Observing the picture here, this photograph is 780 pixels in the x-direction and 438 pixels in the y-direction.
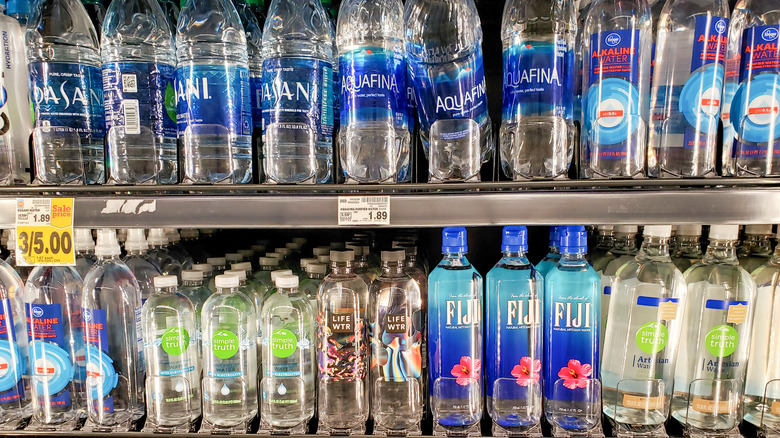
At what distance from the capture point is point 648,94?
1.04 meters

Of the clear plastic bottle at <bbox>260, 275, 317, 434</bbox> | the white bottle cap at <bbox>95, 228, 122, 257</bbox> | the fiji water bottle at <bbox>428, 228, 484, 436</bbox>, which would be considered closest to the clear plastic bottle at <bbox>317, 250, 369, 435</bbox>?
the clear plastic bottle at <bbox>260, 275, 317, 434</bbox>

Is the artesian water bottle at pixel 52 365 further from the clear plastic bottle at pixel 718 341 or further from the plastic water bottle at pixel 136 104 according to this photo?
the clear plastic bottle at pixel 718 341

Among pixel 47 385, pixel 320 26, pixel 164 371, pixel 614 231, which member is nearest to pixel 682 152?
pixel 614 231

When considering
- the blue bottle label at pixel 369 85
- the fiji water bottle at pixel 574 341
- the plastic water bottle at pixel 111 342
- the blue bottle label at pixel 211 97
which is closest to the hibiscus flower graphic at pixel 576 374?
the fiji water bottle at pixel 574 341

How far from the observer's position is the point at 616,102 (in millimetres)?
997

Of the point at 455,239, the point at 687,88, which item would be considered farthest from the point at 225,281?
the point at 687,88

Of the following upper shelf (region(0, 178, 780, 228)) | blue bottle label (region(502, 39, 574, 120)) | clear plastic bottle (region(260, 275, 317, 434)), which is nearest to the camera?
upper shelf (region(0, 178, 780, 228))

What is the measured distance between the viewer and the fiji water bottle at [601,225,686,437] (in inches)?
42.2

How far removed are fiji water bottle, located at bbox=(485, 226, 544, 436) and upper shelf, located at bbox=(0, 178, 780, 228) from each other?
0.55ft

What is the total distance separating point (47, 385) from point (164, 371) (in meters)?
0.30

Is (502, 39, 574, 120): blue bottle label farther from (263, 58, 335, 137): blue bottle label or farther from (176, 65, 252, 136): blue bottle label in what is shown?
(176, 65, 252, 136): blue bottle label

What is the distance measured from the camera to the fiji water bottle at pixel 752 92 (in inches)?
38.2

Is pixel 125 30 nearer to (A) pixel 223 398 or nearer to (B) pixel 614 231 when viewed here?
(A) pixel 223 398

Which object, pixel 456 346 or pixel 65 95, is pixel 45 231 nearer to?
pixel 65 95
